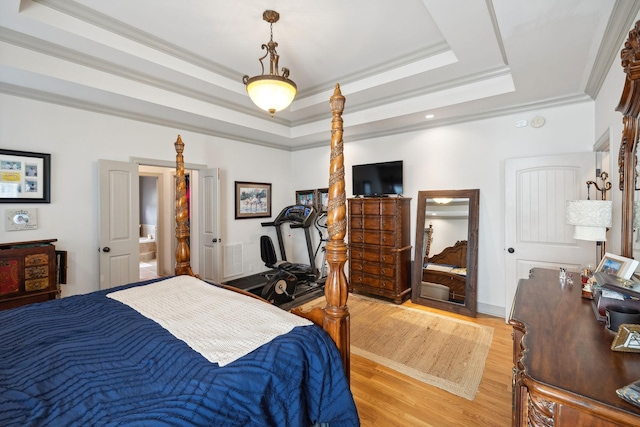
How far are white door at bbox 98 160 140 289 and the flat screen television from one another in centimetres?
318

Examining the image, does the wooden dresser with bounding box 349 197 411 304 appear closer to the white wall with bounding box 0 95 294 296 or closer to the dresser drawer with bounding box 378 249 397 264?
the dresser drawer with bounding box 378 249 397 264

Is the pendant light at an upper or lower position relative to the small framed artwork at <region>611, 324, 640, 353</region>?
upper

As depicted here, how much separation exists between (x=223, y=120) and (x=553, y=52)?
11.8 feet

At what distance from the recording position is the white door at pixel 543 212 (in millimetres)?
3102

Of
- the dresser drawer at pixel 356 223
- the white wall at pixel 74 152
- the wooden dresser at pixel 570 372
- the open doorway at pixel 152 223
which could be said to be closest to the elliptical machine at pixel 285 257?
the dresser drawer at pixel 356 223

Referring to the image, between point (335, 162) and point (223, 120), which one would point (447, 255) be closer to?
point (335, 162)

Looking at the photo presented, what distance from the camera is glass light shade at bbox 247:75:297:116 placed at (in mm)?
2445

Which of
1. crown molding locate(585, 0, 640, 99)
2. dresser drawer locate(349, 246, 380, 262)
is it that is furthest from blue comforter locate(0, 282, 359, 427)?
dresser drawer locate(349, 246, 380, 262)

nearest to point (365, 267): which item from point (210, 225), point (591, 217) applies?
point (210, 225)

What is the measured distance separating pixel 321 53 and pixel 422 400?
10.7 feet

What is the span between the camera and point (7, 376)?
121cm

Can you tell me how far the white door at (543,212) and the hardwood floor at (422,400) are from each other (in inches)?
52.1

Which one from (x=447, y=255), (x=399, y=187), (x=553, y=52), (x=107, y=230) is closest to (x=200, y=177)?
(x=107, y=230)

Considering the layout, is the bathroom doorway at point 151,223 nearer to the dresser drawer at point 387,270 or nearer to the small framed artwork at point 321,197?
the small framed artwork at point 321,197
